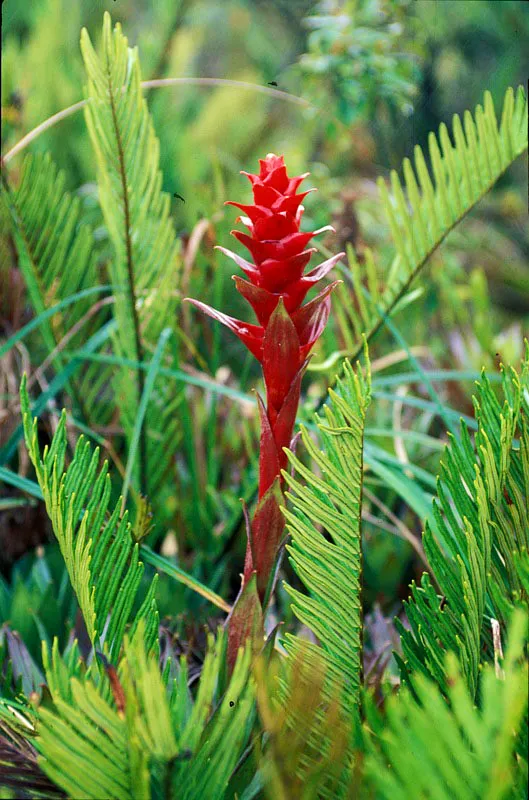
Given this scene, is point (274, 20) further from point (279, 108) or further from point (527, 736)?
point (527, 736)

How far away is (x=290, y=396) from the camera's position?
45 cm

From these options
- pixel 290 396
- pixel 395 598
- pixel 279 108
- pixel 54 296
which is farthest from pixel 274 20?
pixel 290 396

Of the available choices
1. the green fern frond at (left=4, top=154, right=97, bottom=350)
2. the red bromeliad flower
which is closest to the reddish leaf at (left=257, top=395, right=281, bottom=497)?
the red bromeliad flower

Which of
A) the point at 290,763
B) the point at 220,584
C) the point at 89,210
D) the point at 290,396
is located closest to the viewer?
the point at 290,763

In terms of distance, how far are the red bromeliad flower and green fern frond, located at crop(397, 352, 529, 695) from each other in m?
0.09

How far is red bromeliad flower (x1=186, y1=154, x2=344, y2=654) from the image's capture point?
0.44 m

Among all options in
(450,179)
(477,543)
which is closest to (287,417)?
(477,543)

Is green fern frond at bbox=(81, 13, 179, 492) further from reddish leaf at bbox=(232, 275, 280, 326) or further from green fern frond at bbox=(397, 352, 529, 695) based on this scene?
green fern frond at bbox=(397, 352, 529, 695)

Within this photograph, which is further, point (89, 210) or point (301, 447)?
point (89, 210)

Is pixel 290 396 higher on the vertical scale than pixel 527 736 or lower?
higher

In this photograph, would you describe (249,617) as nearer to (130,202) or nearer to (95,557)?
(95,557)

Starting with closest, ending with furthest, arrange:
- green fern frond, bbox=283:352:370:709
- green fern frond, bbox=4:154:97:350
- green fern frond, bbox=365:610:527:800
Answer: green fern frond, bbox=365:610:527:800 → green fern frond, bbox=283:352:370:709 → green fern frond, bbox=4:154:97:350

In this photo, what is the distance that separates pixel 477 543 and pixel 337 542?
0.24 ft

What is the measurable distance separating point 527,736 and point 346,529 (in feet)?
0.42
